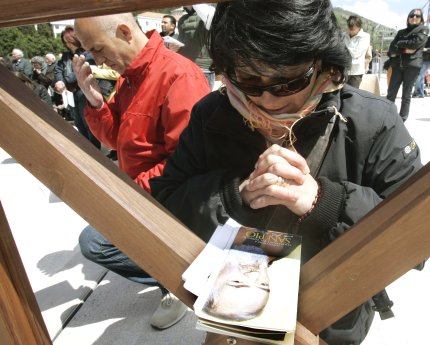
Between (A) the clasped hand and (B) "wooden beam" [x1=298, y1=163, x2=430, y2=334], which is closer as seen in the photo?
(B) "wooden beam" [x1=298, y1=163, x2=430, y2=334]

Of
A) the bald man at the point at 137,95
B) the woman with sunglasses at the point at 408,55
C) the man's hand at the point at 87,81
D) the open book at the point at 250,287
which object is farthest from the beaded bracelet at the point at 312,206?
the woman with sunglasses at the point at 408,55

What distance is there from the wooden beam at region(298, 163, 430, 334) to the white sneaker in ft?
4.92

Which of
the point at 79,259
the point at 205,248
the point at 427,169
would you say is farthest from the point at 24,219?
the point at 427,169

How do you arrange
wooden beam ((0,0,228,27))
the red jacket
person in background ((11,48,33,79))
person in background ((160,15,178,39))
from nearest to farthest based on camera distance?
wooden beam ((0,0,228,27)) < the red jacket < person in background ((160,15,178,39)) < person in background ((11,48,33,79))

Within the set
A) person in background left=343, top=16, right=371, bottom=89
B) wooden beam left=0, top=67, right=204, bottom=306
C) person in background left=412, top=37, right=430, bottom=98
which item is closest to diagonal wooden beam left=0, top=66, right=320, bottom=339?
wooden beam left=0, top=67, right=204, bottom=306

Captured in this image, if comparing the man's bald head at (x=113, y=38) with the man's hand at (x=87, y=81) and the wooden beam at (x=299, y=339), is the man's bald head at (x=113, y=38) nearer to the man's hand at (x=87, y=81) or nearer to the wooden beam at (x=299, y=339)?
the man's hand at (x=87, y=81)

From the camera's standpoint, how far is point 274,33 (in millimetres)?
895

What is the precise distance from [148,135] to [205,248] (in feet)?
3.46

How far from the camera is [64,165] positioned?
69 centimetres

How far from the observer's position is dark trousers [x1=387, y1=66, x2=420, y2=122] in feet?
19.8

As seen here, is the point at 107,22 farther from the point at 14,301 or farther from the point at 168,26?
the point at 168,26

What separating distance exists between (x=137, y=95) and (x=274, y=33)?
3.19 ft

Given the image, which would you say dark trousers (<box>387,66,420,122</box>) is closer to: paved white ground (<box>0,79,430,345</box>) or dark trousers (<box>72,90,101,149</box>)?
paved white ground (<box>0,79,430,345</box>)

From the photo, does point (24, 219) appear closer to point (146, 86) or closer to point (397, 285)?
point (146, 86)
